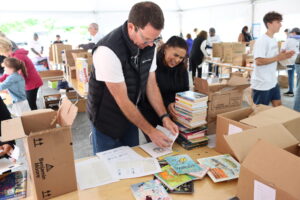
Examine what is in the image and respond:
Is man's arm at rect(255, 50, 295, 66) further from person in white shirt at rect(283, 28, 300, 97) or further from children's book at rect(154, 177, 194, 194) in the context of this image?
children's book at rect(154, 177, 194, 194)

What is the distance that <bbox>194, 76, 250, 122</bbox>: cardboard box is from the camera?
147 cm

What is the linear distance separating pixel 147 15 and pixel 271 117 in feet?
2.69

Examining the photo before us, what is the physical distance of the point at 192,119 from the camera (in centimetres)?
140

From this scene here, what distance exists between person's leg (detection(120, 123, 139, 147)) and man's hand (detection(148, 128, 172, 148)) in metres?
0.29

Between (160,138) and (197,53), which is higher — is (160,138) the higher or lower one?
the lower one

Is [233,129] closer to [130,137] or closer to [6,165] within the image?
[130,137]

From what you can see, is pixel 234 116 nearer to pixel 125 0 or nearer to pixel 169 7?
pixel 125 0

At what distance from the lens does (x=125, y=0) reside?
11.4 meters

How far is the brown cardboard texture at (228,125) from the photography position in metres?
1.26

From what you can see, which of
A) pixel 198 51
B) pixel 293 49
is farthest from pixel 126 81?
pixel 198 51

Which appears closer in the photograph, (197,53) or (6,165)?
(6,165)

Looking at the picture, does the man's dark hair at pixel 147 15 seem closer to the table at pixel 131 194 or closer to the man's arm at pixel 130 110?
the man's arm at pixel 130 110

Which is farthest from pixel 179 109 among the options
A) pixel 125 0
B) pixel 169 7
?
pixel 169 7

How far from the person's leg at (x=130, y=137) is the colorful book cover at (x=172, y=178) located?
19.2 inches
